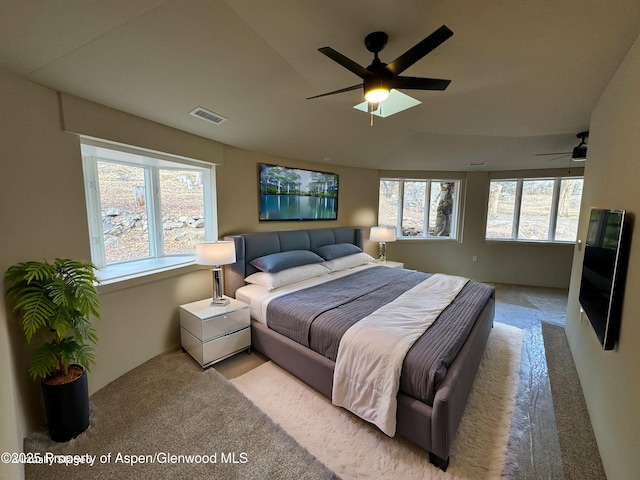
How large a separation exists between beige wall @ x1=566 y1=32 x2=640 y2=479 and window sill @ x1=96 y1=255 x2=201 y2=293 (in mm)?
3223

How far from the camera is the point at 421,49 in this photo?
4.35 ft

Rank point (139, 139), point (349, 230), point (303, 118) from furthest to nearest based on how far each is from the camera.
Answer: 1. point (349, 230)
2. point (303, 118)
3. point (139, 139)

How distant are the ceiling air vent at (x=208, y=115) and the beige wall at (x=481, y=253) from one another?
11.3 ft

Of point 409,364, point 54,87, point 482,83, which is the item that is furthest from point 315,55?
point 409,364

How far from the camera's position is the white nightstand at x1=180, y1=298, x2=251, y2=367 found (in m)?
2.34

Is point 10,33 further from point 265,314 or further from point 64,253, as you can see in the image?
point 265,314

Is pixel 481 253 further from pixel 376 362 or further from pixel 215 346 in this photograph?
pixel 215 346

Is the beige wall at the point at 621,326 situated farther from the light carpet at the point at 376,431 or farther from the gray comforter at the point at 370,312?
the gray comforter at the point at 370,312

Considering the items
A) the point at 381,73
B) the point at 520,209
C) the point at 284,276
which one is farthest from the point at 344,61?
the point at 520,209

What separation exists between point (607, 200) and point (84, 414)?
385 centimetres

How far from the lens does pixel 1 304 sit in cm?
143

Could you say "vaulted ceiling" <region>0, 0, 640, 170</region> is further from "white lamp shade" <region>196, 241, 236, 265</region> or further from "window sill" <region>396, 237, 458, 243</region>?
"window sill" <region>396, 237, 458, 243</region>

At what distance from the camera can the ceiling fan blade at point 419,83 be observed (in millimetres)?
1599

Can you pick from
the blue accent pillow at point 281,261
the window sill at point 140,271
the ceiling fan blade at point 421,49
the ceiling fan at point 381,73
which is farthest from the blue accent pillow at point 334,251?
the ceiling fan blade at point 421,49
